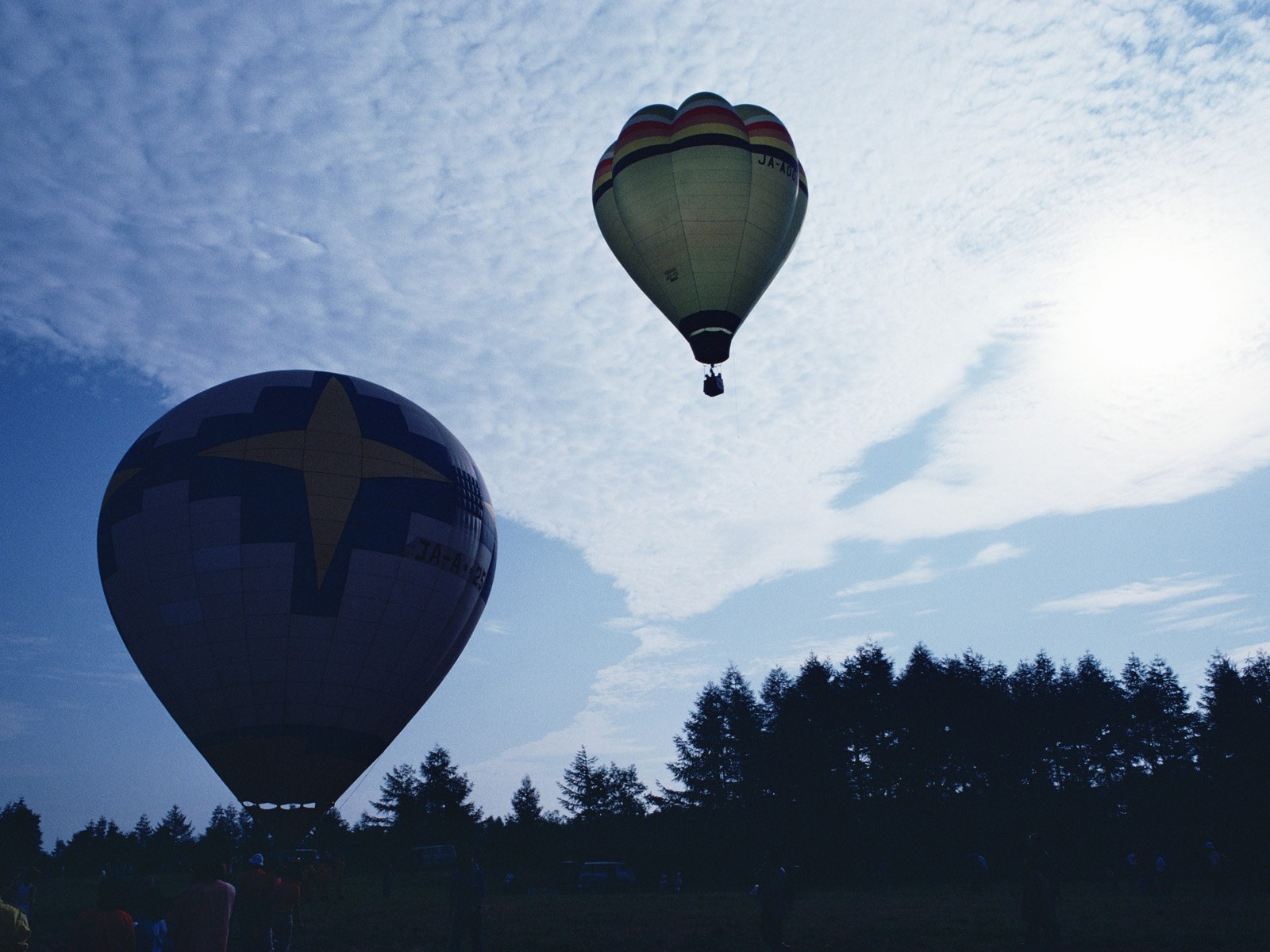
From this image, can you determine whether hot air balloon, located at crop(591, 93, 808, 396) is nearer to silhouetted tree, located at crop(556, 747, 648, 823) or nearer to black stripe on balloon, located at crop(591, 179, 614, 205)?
black stripe on balloon, located at crop(591, 179, 614, 205)

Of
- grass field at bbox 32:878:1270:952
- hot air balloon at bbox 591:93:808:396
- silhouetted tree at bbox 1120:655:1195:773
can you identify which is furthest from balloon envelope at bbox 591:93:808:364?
silhouetted tree at bbox 1120:655:1195:773

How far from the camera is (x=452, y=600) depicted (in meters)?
26.3

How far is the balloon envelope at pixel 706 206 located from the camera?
1055 inches

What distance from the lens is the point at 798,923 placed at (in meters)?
20.4

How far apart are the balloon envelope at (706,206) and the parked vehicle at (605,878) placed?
26281 mm

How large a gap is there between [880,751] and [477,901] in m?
50.3

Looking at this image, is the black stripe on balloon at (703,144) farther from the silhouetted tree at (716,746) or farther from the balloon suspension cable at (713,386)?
the silhouetted tree at (716,746)

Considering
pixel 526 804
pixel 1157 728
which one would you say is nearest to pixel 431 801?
pixel 526 804

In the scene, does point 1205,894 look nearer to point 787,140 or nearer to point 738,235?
point 738,235

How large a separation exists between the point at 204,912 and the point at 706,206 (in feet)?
74.4

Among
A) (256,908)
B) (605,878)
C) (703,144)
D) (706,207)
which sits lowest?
(605,878)

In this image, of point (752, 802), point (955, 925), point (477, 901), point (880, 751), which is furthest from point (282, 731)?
point (880, 751)

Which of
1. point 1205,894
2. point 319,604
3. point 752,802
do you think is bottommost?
point 1205,894

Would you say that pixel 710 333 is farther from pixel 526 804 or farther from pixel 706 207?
pixel 526 804
